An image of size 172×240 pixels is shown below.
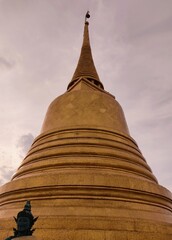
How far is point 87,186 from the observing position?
A: 19.7 feet

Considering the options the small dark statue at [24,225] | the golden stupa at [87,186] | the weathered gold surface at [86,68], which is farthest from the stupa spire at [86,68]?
the small dark statue at [24,225]

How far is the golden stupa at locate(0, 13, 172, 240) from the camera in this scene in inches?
198

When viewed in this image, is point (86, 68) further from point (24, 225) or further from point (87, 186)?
point (24, 225)

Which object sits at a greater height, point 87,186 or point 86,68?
point 86,68

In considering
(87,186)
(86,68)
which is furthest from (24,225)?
(86,68)

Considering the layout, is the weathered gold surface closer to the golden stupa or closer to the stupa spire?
the stupa spire

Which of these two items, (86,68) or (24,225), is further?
(86,68)

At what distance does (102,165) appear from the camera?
685 cm

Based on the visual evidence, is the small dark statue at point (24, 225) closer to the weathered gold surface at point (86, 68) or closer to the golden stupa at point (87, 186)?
the golden stupa at point (87, 186)

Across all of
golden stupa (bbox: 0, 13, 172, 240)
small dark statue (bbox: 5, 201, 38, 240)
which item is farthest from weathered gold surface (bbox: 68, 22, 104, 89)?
small dark statue (bbox: 5, 201, 38, 240)

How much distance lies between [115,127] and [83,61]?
17.8 feet

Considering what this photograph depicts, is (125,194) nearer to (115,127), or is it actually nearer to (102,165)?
(102,165)

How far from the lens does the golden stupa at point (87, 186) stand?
5.03 m

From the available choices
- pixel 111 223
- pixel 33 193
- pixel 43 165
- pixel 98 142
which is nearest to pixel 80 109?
pixel 98 142
